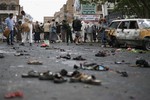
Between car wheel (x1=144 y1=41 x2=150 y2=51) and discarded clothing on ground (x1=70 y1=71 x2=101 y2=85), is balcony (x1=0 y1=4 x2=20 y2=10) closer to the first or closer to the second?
car wheel (x1=144 y1=41 x2=150 y2=51)

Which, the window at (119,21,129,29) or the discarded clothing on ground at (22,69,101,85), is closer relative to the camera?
the discarded clothing on ground at (22,69,101,85)

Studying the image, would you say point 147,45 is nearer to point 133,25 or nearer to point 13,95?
point 133,25

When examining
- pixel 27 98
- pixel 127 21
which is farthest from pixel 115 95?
pixel 127 21

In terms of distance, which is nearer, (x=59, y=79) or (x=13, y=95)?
(x=13, y=95)

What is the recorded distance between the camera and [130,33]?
72.4 ft

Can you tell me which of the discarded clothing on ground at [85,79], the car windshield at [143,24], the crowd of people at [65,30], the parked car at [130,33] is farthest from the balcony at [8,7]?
the discarded clothing on ground at [85,79]

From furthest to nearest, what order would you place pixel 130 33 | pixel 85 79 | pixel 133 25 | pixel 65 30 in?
pixel 65 30
pixel 133 25
pixel 130 33
pixel 85 79

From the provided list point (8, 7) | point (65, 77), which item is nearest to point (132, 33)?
point (65, 77)

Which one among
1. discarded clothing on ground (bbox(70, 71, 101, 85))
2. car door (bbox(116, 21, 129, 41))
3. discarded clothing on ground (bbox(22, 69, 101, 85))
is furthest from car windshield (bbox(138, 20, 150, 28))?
discarded clothing on ground (bbox(70, 71, 101, 85))

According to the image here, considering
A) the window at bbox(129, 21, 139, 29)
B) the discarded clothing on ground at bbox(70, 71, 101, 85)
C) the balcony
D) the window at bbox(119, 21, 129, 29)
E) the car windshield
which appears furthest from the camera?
the balcony

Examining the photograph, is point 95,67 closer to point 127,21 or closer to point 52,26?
point 127,21

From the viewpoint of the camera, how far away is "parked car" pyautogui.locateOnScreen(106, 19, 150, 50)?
68.6 feet

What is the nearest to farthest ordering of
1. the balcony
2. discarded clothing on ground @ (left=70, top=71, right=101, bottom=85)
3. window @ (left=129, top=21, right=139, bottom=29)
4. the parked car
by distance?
discarded clothing on ground @ (left=70, top=71, right=101, bottom=85)
the parked car
window @ (left=129, top=21, right=139, bottom=29)
the balcony

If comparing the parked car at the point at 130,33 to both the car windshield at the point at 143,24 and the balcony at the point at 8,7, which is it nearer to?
the car windshield at the point at 143,24
